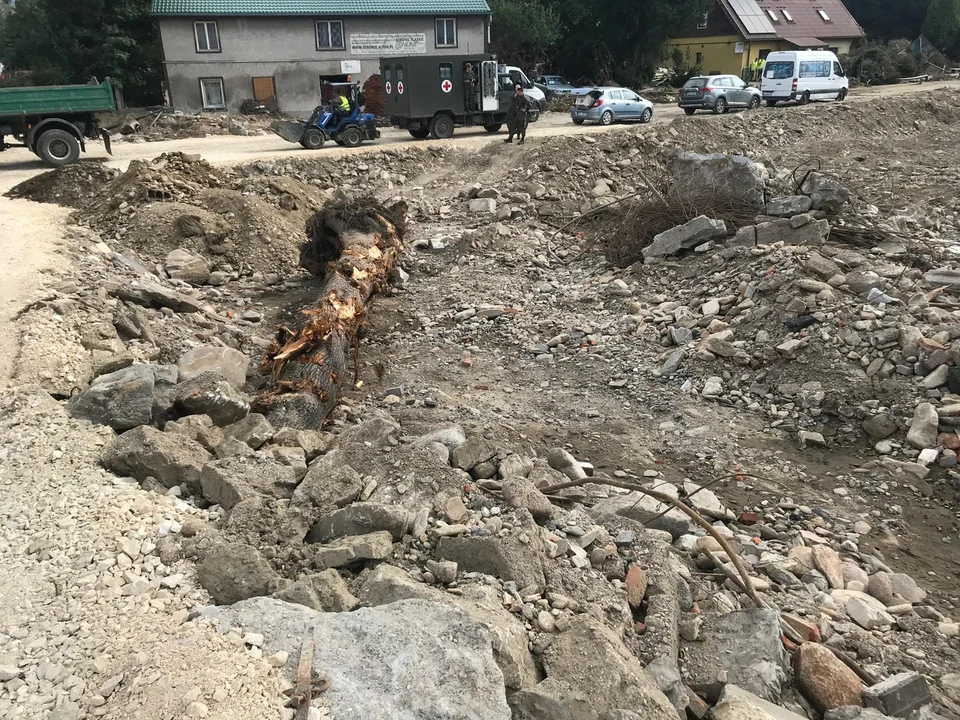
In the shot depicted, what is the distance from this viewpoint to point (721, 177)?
11.1 m

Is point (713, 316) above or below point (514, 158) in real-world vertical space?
below

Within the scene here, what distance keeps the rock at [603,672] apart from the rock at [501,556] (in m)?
0.49

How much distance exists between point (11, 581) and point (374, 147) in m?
15.2

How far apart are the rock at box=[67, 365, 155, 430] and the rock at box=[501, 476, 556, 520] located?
2939mm

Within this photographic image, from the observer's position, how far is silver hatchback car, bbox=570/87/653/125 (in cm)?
2294

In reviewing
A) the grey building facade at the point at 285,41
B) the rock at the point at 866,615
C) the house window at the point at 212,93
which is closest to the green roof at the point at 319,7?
the grey building facade at the point at 285,41

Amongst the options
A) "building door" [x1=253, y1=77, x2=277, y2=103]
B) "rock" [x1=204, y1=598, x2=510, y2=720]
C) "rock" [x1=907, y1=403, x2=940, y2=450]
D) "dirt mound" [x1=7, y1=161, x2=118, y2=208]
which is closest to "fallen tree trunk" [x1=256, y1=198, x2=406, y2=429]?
"rock" [x1=204, y1=598, x2=510, y2=720]

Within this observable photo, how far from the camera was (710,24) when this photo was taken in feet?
137

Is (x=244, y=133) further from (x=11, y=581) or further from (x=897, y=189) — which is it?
(x=11, y=581)

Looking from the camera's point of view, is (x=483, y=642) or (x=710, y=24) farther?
(x=710, y=24)

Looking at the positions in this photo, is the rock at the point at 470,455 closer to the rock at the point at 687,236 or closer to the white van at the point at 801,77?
the rock at the point at 687,236

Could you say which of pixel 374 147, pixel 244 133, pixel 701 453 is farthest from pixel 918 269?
pixel 244 133

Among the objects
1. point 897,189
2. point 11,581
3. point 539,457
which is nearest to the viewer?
point 11,581

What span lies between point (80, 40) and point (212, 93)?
559 centimetres
